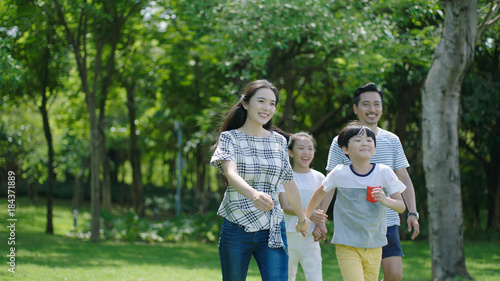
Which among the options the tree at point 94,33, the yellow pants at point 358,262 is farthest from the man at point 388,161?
A: the tree at point 94,33

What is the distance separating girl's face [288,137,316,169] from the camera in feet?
17.6

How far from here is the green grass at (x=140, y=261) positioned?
27.3ft

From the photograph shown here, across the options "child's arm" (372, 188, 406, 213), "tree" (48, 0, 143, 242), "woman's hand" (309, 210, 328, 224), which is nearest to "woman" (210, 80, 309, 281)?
"woman's hand" (309, 210, 328, 224)

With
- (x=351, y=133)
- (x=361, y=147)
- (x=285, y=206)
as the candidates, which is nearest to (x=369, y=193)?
(x=361, y=147)

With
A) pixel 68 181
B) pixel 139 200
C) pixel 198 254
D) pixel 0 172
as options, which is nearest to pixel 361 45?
pixel 198 254

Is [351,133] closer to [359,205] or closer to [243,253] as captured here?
[359,205]

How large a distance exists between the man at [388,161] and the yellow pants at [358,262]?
31 centimetres

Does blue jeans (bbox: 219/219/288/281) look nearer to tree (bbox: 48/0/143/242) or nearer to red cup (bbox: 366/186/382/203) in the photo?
red cup (bbox: 366/186/382/203)

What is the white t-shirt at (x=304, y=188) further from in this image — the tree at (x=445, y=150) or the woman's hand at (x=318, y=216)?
the tree at (x=445, y=150)

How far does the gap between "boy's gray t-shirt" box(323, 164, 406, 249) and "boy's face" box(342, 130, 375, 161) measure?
130 millimetres

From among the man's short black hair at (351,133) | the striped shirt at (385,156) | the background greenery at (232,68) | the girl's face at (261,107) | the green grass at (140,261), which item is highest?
the background greenery at (232,68)

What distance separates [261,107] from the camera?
379 cm

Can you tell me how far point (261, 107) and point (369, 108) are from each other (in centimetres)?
133

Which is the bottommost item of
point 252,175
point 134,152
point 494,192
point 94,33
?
point 494,192
